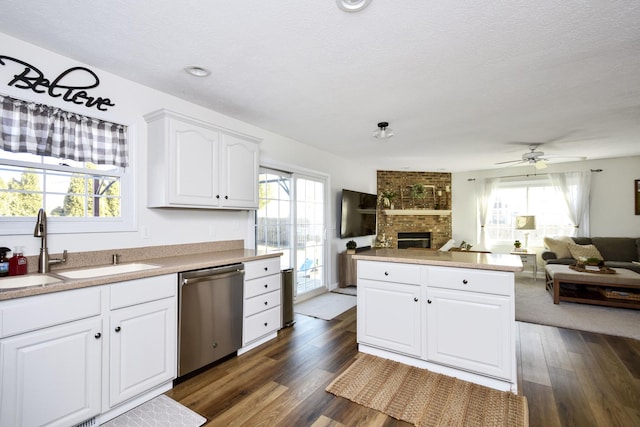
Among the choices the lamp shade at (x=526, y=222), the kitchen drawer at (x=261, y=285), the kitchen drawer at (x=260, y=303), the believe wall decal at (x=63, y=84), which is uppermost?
the believe wall decal at (x=63, y=84)

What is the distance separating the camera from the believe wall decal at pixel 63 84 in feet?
6.51

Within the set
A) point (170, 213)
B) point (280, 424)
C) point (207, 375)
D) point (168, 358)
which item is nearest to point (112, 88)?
point (170, 213)

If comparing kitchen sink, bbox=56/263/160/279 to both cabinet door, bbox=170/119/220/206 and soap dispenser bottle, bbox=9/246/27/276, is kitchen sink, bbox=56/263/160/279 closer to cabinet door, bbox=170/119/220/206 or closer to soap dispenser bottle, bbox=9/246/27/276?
soap dispenser bottle, bbox=9/246/27/276

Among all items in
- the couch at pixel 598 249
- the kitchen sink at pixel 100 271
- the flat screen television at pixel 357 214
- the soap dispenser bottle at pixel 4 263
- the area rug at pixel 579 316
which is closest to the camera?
the soap dispenser bottle at pixel 4 263

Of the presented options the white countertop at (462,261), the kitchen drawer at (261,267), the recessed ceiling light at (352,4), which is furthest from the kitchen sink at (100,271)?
the recessed ceiling light at (352,4)

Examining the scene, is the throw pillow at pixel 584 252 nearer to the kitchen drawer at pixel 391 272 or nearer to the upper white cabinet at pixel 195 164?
the kitchen drawer at pixel 391 272

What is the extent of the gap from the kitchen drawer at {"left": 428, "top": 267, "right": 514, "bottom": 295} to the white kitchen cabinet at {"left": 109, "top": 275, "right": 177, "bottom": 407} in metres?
2.02

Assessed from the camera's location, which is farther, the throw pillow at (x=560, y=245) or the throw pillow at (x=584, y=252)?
the throw pillow at (x=560, y=245)

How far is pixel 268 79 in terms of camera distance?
8.16ft

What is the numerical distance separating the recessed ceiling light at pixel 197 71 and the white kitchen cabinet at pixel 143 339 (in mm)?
1581

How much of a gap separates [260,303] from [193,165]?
1.44m

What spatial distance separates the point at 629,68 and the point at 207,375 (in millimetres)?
4062

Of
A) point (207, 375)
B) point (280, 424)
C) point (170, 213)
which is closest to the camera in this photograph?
point (280, 424)

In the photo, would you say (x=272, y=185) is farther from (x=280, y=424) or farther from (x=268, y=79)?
(x=280, y=424)
